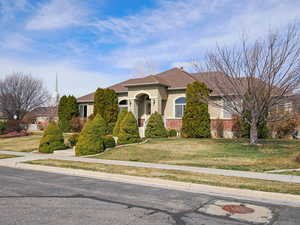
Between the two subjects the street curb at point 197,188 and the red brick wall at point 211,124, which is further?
the red brick wall at point 211,124

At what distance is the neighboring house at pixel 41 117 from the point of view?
36.8 metres

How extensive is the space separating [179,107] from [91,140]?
41.1ft

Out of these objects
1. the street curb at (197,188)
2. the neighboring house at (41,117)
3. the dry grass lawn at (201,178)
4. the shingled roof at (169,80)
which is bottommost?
the street curb at (197,188)

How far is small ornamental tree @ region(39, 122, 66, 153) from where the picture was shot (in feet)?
55.9

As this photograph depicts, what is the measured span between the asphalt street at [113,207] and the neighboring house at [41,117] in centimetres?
3003

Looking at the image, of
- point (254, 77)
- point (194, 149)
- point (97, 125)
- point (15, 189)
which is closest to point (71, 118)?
point (97, 125)

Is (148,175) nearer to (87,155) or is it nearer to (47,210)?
(47,210)

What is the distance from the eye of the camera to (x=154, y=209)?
5977 mm

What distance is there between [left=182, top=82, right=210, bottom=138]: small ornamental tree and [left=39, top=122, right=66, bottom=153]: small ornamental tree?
33.3 ft

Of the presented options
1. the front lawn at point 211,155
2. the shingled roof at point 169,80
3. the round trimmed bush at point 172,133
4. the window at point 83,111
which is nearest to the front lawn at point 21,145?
the front lawn at point 211,155

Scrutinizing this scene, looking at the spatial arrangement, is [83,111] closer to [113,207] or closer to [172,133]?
[172,133]

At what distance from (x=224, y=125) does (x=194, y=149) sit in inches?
333

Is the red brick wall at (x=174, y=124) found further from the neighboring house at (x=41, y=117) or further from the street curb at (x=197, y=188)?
the neighboring house at (x=41, y=117)

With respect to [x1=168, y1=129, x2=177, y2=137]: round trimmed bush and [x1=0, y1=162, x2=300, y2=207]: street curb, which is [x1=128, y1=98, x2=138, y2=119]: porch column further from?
[x1=0, y1=162, x2=300, y2=207]: street curb
